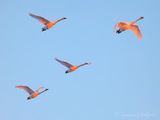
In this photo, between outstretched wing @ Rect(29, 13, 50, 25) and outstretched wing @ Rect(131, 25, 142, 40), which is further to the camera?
outstretched wing @ Rect(29, 13, 50, 25)

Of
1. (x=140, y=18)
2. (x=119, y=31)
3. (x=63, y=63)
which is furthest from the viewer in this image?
(x=63, y=63)

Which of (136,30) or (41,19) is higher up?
(41,19)

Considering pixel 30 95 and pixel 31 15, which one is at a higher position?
pixel 31 15

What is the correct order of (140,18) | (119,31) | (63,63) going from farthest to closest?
(63,63) < (140,18) < (119,31)

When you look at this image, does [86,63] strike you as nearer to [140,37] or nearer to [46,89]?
[46,89]

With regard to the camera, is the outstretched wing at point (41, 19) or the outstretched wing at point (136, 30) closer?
the outstretched wing at point (136, 30)

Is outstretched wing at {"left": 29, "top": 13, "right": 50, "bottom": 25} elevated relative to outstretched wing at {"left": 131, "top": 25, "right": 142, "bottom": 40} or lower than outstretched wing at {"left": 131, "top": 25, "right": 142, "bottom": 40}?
elevated

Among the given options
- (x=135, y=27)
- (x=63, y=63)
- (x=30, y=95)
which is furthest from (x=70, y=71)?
(x=135, y=27)

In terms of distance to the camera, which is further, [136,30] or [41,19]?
[41,19]

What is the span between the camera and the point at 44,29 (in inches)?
1152

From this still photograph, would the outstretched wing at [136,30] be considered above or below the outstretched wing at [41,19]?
below

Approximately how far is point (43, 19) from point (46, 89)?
14.5 feet

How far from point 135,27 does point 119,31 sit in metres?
1.82

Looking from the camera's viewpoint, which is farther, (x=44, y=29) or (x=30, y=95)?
(x=30, y=95)
